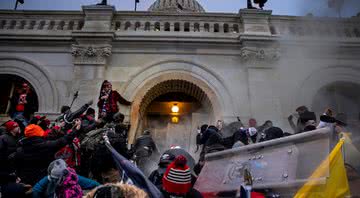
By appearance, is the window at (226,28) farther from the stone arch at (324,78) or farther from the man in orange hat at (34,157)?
the man in orange hat at (34,157)

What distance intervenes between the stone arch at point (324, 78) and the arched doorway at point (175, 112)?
3439 millimetres

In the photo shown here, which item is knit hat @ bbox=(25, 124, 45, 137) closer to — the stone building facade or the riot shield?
the riot shield

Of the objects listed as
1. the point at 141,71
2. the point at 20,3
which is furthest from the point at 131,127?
the point at 20,3

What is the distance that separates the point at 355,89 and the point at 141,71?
7917mm

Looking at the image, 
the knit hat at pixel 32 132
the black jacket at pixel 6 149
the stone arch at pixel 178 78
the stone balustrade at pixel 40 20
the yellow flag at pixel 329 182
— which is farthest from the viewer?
the stone balustrade at pixel 40 20

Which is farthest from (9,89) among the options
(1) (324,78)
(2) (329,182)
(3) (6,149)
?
(1) (324,78)

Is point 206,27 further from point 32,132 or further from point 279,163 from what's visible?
point 279,163

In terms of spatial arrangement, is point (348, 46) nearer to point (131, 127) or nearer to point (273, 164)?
point (131, 127)

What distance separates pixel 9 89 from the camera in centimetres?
1034

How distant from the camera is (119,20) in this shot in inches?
425

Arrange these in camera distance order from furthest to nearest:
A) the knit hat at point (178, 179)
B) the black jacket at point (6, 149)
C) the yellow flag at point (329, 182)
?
1. the black jacket at point (6, 149)
2. the knit hat at point (178, 179)
3. the yellow flag at point (329, 182)

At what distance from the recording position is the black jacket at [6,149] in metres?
4.30

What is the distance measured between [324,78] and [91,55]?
8425 millimetres

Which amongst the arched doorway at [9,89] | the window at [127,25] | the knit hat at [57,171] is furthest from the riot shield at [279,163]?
the arched doorway at [9,89]
